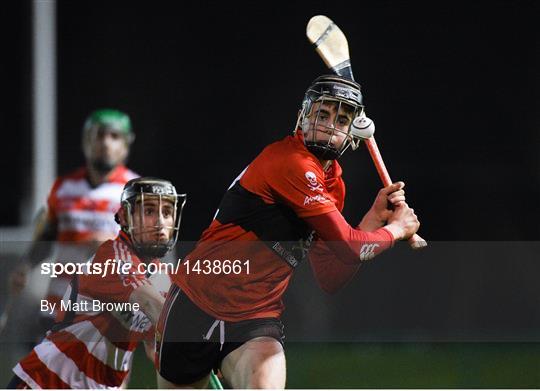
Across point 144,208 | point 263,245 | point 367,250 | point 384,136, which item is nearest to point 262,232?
point 263,245

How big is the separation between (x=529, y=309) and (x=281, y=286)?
305 centimetres

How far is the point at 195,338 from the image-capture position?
Result: 3.47 m

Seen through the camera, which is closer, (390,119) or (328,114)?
(328,114)

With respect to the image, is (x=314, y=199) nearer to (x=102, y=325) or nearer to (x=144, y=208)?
(x=144, y=208)

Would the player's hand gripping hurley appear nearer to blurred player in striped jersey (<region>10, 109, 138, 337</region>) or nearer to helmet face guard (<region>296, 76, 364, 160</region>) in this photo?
helmet face guard (<region>296, 76, 364, 160</region>)

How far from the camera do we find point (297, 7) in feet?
20.6

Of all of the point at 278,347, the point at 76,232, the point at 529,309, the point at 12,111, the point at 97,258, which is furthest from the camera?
the point at 12,111

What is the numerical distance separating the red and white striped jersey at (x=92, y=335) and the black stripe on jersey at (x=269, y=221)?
45cm

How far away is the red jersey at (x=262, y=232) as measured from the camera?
11.2 feet

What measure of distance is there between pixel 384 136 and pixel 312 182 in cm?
269

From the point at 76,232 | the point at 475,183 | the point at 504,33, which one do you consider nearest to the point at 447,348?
the point at 475,183

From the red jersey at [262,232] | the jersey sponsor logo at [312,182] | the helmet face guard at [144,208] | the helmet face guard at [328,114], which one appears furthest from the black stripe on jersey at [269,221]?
the helmet face guard at [144,208]

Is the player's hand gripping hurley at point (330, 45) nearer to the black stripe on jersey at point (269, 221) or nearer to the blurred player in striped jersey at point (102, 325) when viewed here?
the black stripe on jersey at point (269, 221)

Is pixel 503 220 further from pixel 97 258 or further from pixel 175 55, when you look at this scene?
pixel 97 258
